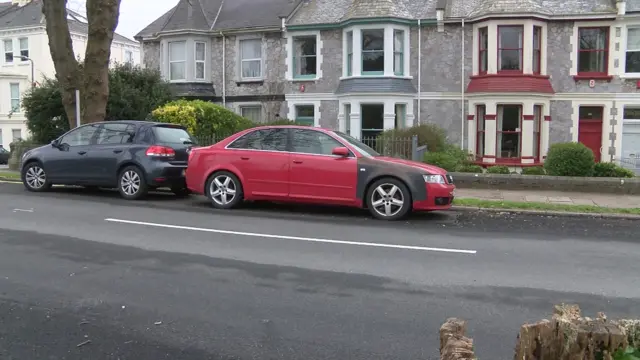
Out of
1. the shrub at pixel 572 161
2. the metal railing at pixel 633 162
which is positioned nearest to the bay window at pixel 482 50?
the metal railing at pixel 633 162

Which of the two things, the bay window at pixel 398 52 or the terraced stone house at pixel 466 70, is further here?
the bay window at pixel 398 52

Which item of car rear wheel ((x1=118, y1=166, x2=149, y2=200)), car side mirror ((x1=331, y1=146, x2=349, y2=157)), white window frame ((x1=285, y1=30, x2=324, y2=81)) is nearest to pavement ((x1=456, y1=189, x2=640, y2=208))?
car side mirror ((x1=331, y1=146, x2=349, y2=157))

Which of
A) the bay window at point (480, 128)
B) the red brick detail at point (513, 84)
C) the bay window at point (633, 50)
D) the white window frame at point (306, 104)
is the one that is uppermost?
the bay window at point (633, 50)

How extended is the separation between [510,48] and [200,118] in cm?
1222

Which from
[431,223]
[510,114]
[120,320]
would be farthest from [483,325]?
[510,114]

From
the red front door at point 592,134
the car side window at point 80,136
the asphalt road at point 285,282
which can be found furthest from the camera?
the red front door at point 592,134

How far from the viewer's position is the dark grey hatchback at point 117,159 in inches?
487

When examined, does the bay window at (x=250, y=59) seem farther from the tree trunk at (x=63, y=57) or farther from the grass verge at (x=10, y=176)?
the grass verge at (x=10, y=176)

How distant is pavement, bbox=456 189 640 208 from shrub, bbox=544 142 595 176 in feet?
3.61

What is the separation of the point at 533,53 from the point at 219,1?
48.8ft

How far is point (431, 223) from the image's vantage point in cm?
1016

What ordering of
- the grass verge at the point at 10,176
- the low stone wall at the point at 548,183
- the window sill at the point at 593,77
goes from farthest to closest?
the window sill at the point at 593,77 < the grass verge at the point at 10,176 < the low stone wall at the point at 548,183

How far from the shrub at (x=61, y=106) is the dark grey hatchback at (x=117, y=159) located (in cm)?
576

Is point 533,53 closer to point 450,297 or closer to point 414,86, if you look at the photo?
point 414,86
